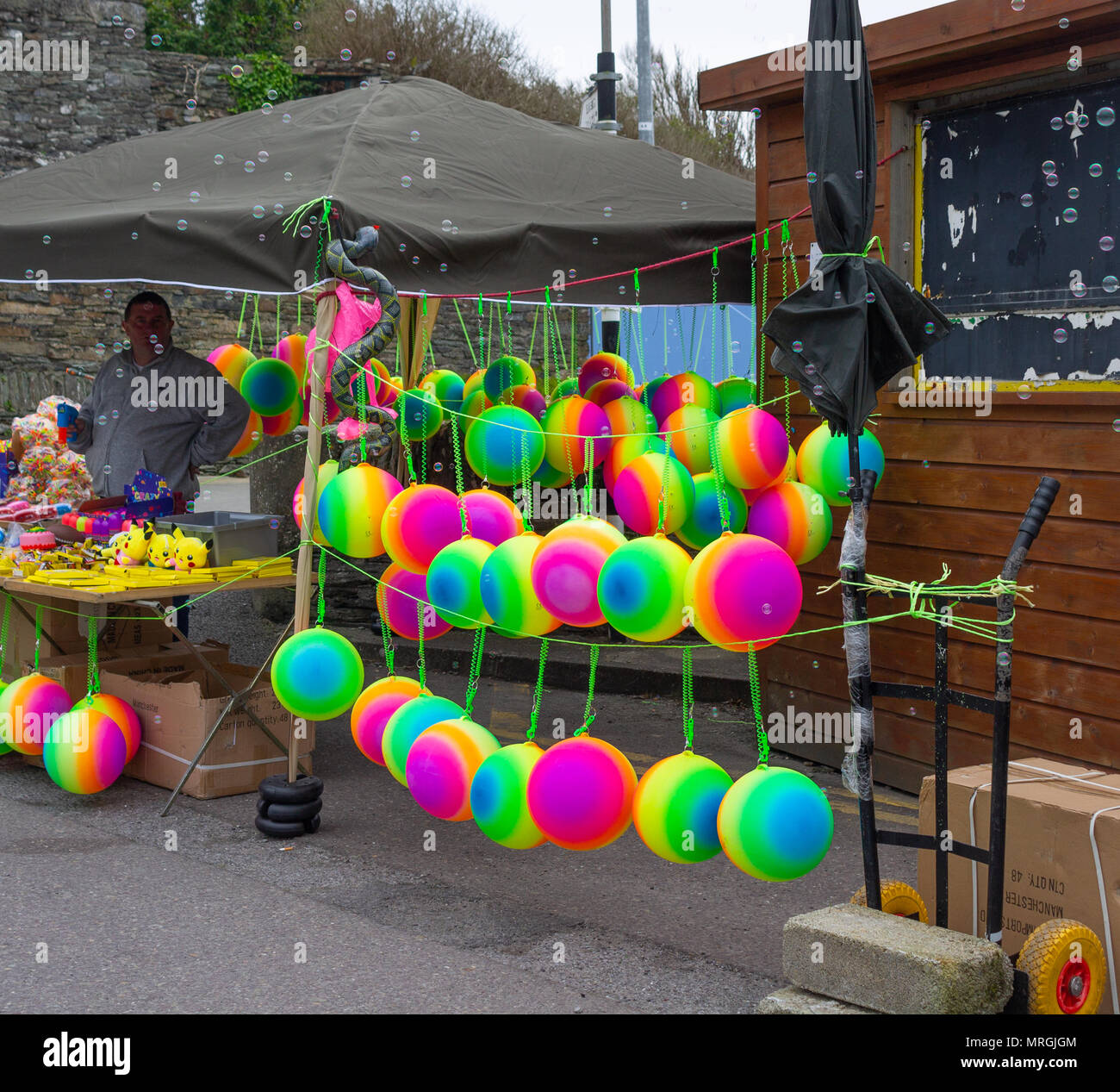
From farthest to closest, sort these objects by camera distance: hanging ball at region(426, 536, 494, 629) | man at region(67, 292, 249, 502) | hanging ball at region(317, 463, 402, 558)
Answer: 1. man at region(67, 292, 249, 502)
2. hanging ball at region(317, 463, 402, 558)
3. hanging ball at region(426, 536, 494, 629)

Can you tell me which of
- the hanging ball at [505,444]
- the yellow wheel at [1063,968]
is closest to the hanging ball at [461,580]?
the hanging ball at [505,444]

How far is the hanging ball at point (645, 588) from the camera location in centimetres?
356

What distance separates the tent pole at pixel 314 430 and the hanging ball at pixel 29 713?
1263mm

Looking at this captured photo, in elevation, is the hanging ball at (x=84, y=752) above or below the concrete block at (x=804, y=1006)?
above

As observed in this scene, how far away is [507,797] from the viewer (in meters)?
3.74

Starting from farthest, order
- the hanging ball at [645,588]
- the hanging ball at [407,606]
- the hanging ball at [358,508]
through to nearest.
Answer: the hanging ball at [407,606], the hanging ball at [358,508], the hanging ball at [645,588]

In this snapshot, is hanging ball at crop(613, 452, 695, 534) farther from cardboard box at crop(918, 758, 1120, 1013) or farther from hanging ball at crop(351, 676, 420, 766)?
cardboard box at crop(918, 758, 1120, 1013)

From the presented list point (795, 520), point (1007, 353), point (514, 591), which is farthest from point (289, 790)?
point (1007, 353)

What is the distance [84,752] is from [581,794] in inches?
97.2

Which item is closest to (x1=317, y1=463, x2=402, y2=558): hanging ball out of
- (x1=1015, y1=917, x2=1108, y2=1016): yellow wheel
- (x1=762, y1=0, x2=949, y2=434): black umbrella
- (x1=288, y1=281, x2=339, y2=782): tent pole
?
(x1=288, y1=281, x2=339, y2=782): tent pole

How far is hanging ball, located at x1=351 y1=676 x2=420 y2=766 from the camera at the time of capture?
4.39 m

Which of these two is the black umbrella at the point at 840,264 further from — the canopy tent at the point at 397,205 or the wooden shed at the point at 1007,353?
the canopy tent at the point at 397,205

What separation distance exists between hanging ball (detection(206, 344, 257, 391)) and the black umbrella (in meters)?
3.67

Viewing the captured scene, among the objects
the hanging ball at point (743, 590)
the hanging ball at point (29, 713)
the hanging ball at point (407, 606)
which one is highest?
the hanging ball at point (743, 590)
